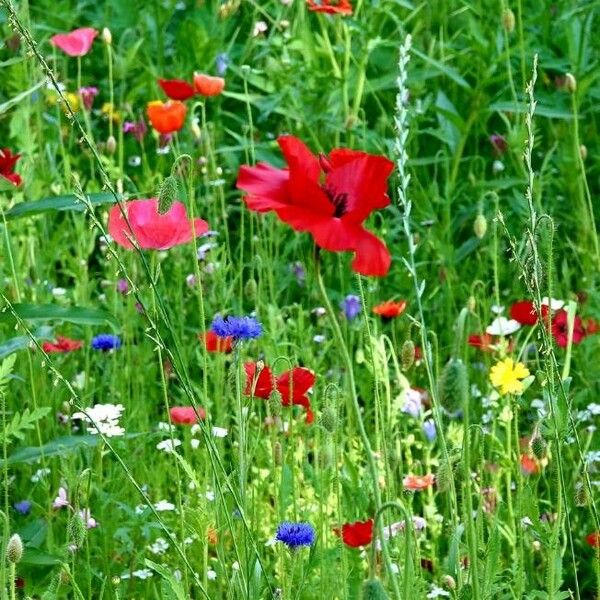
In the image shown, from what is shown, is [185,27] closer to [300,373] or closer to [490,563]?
[300,373]

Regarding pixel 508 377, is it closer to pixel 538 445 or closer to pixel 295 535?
pixel 538 445

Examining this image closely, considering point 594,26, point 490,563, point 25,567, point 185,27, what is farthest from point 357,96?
point 490,563

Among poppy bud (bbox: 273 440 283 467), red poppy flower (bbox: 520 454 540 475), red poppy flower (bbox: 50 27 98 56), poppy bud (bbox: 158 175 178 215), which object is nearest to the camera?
poppy bud (bbox: 158 175 178 215)

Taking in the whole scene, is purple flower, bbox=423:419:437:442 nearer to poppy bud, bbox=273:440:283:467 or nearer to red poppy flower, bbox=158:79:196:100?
poppy bud, bbox=273:440:283:467

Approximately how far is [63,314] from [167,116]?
962 millimetres

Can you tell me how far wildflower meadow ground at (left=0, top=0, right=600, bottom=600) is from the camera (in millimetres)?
1511

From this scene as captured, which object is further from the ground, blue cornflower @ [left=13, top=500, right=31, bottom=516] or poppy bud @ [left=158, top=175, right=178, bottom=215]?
poppy bud @ [left=158, top=175, right=178, bottom=215]

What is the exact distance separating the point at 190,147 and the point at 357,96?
0.42 m

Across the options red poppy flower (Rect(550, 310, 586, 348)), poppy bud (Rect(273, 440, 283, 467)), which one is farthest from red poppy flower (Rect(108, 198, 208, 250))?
red poppy flower (Rect(550, 310, 586, 348))

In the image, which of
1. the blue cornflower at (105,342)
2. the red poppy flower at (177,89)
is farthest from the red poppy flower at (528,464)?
the red poppy flower at (177,89)

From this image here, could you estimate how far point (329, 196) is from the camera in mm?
1304

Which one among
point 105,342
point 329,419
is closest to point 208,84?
point 105,342

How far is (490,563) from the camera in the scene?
1549 mm

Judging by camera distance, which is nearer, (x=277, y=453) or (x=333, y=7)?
(x=277, y=453)
